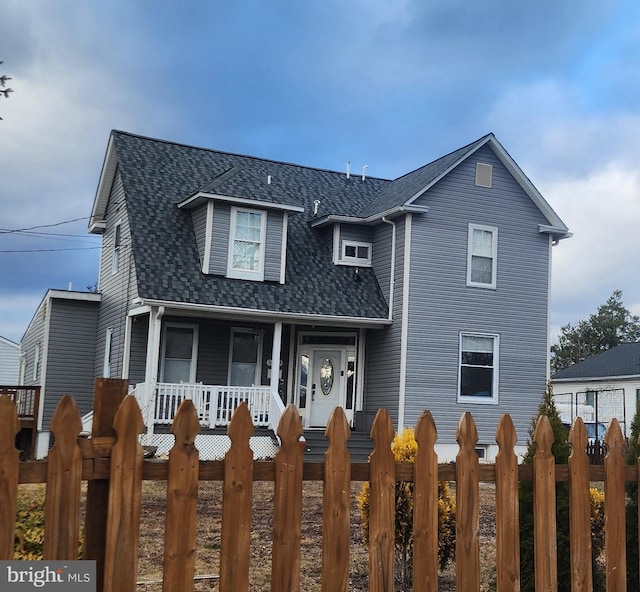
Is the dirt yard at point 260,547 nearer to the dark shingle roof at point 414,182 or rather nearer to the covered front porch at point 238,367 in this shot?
the covered front porch at point 238,367

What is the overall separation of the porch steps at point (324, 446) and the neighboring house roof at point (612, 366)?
18.7 metres

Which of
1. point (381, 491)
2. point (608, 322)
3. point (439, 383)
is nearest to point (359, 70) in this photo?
point (439, 383)

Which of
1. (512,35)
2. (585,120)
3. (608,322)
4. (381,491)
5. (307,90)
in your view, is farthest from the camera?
(608,322)

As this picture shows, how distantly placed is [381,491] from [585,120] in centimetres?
2395

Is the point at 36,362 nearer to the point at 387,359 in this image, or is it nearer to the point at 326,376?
the point at 326,376

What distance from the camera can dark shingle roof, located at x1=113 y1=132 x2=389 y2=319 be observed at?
17688 mm

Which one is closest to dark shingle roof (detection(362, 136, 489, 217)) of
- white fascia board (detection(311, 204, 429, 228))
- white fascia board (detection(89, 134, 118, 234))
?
white fascia board (detection(311, 204, 429, 228))

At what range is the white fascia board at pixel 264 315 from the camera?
669 inches

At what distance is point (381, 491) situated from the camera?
3660 millimetres

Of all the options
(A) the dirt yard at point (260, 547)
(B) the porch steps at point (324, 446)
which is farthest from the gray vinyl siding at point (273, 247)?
(A) the dirt yard at point (260, 547)

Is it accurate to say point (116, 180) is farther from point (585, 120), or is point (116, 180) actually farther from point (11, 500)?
point (11, 500)

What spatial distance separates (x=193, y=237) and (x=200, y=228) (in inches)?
15.1

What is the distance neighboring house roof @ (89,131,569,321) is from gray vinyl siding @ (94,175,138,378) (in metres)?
0.67

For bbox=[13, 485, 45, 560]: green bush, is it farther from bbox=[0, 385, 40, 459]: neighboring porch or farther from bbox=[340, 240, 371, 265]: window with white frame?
bbox=[340, 240, 371, 265]: window with white frame
